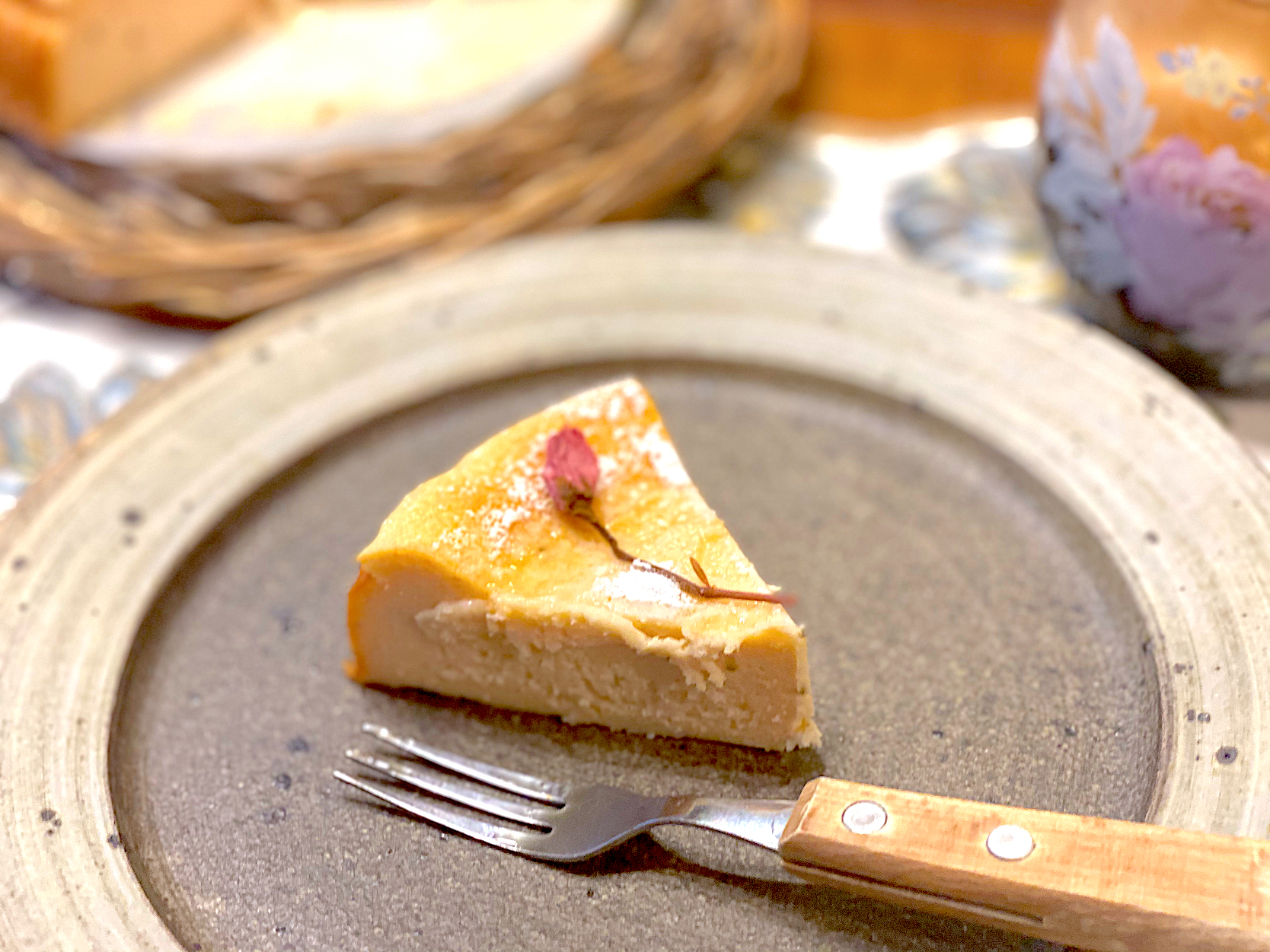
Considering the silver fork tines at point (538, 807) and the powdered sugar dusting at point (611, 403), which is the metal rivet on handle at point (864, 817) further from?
the powdered sugar dusting at point (611, 403)

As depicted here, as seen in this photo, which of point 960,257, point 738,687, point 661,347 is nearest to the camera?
point 738,687

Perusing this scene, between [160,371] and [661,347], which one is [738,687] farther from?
[160,371]

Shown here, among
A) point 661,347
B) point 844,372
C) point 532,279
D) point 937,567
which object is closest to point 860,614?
point 937,567

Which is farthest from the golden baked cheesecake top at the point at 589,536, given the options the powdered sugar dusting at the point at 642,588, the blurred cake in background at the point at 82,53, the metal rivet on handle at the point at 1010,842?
the blurred cake in background at the point at 82,53

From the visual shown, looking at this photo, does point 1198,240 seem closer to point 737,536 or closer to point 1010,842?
point 737,536

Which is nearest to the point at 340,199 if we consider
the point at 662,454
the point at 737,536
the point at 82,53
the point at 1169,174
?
the point at 82,53

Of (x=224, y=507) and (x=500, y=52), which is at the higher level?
(x=500, y=52)
